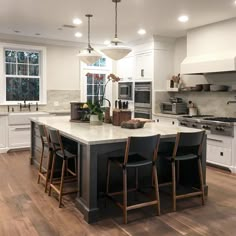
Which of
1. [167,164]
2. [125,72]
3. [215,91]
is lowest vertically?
[167,164]

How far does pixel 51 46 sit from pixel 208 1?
170 inches

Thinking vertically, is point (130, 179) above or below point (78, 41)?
below

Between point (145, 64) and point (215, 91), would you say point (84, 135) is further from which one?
point (145, 64)

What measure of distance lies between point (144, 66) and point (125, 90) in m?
0.95

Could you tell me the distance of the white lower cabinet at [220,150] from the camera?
5.00m

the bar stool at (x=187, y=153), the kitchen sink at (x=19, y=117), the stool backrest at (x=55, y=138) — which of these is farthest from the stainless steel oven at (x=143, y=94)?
the stool backrest at (x=55, y=138)

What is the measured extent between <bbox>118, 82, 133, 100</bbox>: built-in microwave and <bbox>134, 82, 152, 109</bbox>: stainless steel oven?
225 mm

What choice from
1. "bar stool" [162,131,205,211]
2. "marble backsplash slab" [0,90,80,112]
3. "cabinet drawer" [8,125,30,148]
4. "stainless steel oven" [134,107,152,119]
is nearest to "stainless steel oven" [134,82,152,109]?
"stainless steel oven" [134,107,152,119]

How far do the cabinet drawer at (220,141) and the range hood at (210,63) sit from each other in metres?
1.15

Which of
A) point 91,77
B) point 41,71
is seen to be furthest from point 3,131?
point 91,77

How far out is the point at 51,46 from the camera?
7.38m

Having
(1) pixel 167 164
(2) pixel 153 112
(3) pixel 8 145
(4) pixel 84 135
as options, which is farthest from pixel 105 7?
(3) pixel 8 145

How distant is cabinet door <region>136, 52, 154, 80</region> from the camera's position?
6.87 meters

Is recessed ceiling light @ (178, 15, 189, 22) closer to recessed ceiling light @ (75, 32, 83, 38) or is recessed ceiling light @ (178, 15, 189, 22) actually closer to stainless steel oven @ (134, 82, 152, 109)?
stainless steel oven @ (134, 82, 152, 109)
